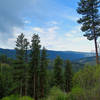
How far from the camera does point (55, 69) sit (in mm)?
28594

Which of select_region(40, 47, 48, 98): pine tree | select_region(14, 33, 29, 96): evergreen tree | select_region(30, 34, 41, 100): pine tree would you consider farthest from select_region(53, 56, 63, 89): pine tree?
select_region(14, 33, 29, 96): evergreen tree

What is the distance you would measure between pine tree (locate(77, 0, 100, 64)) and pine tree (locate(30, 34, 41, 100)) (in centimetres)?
1086

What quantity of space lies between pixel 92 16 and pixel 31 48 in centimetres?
1298

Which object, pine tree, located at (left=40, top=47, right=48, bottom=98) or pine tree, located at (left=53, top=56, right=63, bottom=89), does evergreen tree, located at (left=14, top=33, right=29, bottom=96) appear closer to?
pine tree, located at (left=40, top=47, right=48, bottom=98)

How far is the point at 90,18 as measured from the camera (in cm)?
1468

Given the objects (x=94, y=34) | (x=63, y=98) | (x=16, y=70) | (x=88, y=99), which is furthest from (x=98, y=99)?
(x=16, y=70)

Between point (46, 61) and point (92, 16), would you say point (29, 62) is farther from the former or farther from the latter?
point (92, 16)

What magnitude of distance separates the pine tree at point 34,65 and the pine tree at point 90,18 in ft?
35.6

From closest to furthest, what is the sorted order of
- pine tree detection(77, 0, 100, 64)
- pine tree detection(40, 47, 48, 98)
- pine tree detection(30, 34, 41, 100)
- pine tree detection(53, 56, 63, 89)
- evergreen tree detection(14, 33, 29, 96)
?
1. pine tree detection(77, 0, 100, 64)
2. evergreen tree detection(14, 33, 29, 96)
3. pine tree detection(30, 34, 41, 100)
4. pine tree detection(40, 47, 48, 98)
5. pine tree detection(53, 56, 63, 89)

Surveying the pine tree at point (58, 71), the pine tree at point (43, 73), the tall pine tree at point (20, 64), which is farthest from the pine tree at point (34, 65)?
the pine tree at point (58, 71)

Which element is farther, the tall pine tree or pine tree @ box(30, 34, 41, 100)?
pine tree @ box(30, 34, 41, 100)

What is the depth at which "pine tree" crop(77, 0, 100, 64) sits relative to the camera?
14.3 meters

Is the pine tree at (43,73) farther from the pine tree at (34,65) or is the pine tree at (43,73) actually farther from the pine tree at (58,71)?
the pine tree at (58,71)

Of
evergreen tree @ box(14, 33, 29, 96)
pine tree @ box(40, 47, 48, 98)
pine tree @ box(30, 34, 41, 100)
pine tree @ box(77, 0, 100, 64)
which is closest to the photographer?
pine tree @ box(77, 0, 100, 64)
